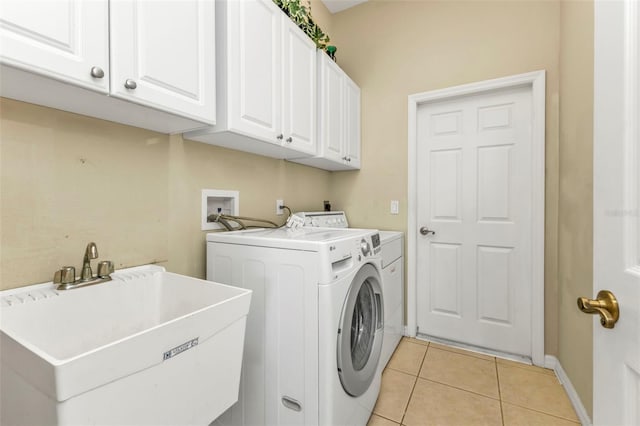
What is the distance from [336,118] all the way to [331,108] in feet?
0.33

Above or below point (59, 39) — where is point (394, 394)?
below

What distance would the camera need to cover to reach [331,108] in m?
2.07

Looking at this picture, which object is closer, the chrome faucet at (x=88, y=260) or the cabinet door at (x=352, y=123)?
the chrome faucet at (x=88, y=260)

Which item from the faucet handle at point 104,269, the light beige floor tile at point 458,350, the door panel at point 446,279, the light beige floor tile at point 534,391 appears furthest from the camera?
the door panel at point 446,279

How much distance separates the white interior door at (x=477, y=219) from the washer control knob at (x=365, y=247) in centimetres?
120

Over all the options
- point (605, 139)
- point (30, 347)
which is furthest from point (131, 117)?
point (605, 139)

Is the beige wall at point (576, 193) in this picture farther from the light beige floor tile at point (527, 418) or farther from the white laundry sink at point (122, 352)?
the white laundry sink at point (122, 352)

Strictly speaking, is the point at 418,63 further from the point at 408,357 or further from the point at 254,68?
the point at 408,357

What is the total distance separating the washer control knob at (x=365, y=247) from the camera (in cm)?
136

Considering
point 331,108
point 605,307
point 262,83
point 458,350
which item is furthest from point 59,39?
point 458,350

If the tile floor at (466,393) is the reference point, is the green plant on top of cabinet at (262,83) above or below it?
above

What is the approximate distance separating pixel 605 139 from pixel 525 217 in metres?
1.75

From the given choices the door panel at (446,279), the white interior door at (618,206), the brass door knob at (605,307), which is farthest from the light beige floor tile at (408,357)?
the brass door knob at (605,307)

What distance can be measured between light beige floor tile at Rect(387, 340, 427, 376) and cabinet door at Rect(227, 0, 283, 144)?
5.81 ft
